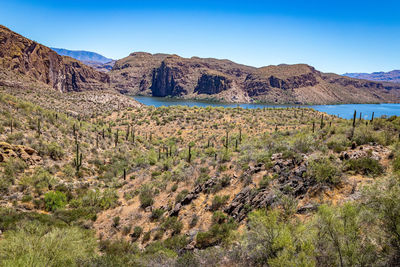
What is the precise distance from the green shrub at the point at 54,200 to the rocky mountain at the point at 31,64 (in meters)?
41.8

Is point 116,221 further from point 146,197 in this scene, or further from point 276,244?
point 276,244

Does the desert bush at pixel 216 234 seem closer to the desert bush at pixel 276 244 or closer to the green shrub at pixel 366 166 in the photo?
the desert bush at pixel 276 244

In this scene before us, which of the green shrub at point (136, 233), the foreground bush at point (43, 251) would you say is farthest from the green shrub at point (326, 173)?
the foreground bush at point (43, 251)

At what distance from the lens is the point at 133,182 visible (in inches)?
792

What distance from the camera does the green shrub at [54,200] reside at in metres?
14.8

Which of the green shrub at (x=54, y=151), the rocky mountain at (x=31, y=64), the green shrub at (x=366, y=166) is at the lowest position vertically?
the green shrub at (x=54, y=151)

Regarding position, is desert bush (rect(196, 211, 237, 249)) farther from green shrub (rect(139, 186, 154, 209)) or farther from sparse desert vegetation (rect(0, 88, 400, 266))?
green shrub (rect(139, 186, 154, 209))

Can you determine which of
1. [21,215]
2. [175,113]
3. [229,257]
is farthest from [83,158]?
[175,113]

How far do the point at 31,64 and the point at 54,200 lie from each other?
259 feet

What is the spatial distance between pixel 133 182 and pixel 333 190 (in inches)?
657

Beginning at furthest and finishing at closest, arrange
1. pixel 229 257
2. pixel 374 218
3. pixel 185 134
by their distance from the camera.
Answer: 1. pixel 185 134
2. pixel 229 257
3. pixel 374 218

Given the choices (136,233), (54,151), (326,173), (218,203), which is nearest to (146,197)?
(136,233)

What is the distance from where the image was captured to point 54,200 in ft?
49.9

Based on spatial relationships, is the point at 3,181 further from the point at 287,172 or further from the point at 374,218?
the point at 374,218
